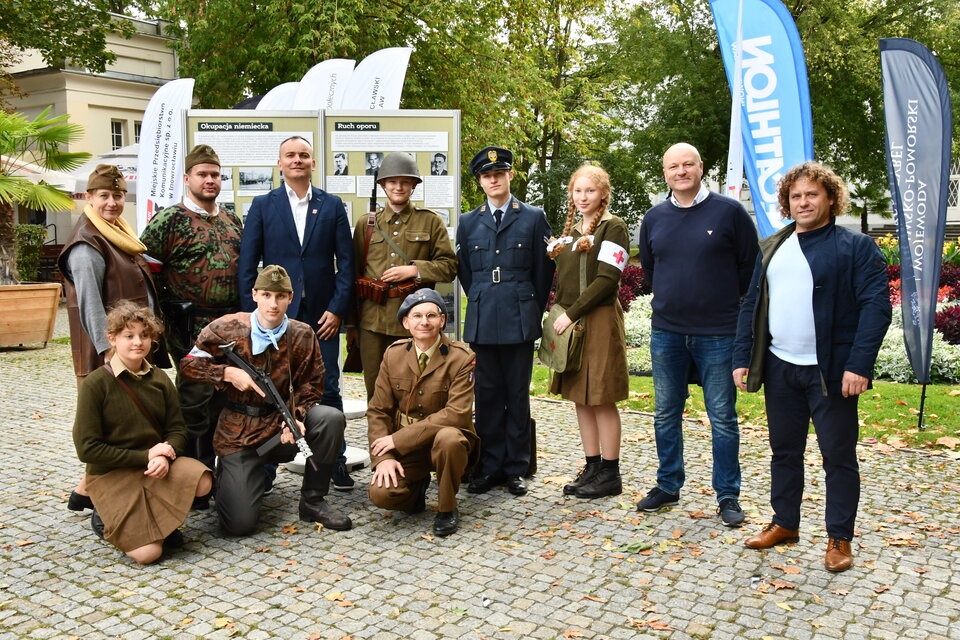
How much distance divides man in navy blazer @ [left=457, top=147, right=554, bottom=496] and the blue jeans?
84cm

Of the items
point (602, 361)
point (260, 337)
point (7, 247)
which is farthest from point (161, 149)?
point (602, 361)

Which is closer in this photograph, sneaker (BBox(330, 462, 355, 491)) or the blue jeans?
the blue jeans

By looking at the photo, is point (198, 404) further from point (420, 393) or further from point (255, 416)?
point (420, 393)

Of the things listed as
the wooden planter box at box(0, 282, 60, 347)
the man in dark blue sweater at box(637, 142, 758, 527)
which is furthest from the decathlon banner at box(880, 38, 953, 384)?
the wooden planter box at box(0, 282, 60, 347)

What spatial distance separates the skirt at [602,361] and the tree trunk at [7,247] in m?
11.5

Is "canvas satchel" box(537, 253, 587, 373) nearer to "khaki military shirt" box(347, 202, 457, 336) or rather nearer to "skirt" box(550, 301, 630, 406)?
"skirt" box(550, 301, 630, 406)

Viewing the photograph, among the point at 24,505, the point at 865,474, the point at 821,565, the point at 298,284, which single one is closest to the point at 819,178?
the point at 821,565

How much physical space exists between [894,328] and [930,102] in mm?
4691

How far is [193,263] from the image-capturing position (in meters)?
5.44

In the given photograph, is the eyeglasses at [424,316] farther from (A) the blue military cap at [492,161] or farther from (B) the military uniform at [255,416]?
(A) the blue military cap at [492,161]

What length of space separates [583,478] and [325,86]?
6.83 m

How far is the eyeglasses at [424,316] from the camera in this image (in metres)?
5.15

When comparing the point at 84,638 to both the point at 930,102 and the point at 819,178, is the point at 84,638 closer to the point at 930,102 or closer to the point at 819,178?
the point at 819,178

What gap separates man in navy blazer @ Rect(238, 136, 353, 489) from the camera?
559cm
